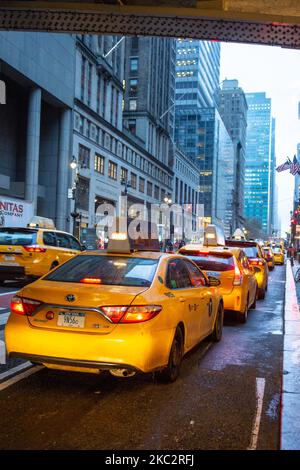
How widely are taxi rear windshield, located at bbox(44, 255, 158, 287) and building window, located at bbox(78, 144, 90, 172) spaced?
47.4 m

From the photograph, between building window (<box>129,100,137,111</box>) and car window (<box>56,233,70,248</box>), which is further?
building window (<box>129,100,137,111</box>)

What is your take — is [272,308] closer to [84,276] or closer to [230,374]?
[230,374]

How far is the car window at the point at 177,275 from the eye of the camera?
20.8 feet

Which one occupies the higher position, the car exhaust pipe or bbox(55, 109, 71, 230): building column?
bbox(55, 109, 71, 230): building column

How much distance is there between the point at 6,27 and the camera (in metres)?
7.96

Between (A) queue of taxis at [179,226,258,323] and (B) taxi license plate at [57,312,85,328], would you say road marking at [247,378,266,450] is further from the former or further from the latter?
(A) queue of taxis at [179,226,258,323]

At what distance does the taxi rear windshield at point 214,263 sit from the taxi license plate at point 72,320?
5.47 metres

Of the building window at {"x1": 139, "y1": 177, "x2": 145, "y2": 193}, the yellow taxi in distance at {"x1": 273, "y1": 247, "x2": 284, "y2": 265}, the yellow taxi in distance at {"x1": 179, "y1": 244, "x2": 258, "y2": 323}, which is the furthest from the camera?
the building window at {"x1": 139, "y1": 177, "x2": 145, "y2": 193}

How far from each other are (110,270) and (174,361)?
132 centimetres

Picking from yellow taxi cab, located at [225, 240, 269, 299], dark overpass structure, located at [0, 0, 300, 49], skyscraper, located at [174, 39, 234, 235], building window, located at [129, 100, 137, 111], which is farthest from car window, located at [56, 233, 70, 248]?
skyscraper, located at [174, 39, 234, 235]

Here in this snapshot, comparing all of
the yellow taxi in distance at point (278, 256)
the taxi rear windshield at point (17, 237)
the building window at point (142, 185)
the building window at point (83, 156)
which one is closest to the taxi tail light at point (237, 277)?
the taxi rear windshield at point (17, 237)

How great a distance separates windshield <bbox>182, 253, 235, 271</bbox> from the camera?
10266mm

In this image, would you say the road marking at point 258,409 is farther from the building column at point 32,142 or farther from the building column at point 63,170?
the building column at point 63,170

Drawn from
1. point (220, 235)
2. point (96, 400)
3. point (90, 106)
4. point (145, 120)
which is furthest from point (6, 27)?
point (145, 120)
